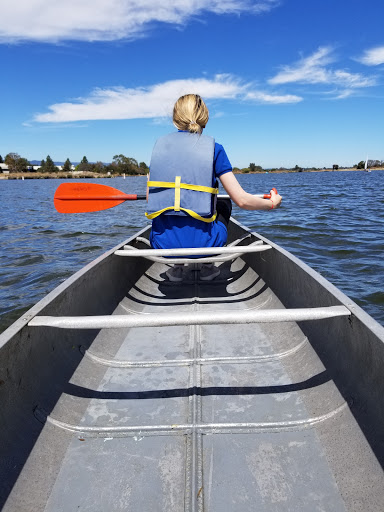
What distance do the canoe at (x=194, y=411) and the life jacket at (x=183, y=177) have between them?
0.99 m

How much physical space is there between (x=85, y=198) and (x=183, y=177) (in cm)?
200

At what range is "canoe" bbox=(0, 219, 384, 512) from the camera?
1.67 meters

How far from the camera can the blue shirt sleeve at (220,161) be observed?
11.6ft

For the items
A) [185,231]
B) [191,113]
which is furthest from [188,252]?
[191,113]

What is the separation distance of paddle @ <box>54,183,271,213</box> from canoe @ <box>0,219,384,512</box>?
6.89 feet

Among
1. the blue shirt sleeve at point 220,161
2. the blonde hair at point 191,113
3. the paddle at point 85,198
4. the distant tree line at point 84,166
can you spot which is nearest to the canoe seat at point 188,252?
the blue shirt sleeve at point 220,161

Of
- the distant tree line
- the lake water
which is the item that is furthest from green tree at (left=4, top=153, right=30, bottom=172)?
the lake water

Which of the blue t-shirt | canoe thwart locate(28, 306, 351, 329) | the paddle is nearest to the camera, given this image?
canoe thwart locate(28, 306, 351, 329)

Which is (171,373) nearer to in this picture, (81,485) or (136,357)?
(136,357)

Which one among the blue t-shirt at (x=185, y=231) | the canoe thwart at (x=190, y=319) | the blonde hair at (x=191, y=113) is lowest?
the canoe thwart at (x=190, y=319)

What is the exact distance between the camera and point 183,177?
3.50m

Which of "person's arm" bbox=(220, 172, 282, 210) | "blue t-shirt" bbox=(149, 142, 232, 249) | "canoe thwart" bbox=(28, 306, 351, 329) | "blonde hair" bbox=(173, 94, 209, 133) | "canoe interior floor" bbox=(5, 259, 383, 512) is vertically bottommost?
"canoe interior floor" bbox=(5, 259, 383, 512)

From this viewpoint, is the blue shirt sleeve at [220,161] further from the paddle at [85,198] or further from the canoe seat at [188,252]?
the paddle at [85,198]

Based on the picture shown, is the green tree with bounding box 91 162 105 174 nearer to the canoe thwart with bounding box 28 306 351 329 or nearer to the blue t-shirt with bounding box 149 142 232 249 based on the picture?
the blue t-shirt with bounding box 149 142 232 249
